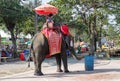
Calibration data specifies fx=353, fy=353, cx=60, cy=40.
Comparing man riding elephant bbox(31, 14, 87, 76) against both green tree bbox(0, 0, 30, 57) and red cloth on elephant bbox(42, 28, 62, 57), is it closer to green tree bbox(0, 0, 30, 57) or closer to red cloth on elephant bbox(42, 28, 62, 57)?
red cloth on elephant bbox(42, 28, 62, 57)

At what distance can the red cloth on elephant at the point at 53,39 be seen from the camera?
1529 centimetres

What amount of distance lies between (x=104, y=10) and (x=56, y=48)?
16345 millimetres

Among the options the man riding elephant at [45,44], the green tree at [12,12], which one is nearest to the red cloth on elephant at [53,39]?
the man riding elephant at [45,44]

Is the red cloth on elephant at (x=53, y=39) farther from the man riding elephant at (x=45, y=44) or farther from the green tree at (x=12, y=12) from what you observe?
the green tree at (x=12, y=12)

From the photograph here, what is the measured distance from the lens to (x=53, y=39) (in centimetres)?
1535

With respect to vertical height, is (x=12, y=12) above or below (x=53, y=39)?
above

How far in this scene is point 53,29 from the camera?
50.8 feet

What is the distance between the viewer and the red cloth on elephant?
15289mm

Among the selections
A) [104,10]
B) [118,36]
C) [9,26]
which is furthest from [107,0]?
[9,26]

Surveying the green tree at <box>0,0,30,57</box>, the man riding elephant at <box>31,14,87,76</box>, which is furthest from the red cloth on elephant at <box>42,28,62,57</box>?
the green tree at <box>0,0,30,57</box>

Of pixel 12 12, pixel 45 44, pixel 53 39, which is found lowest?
pixel 45 44

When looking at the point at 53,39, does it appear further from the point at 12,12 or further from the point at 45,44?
the point at 12,12

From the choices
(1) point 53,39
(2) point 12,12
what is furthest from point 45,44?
(2) point 12,12

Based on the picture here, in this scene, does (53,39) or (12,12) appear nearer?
(53,39)
